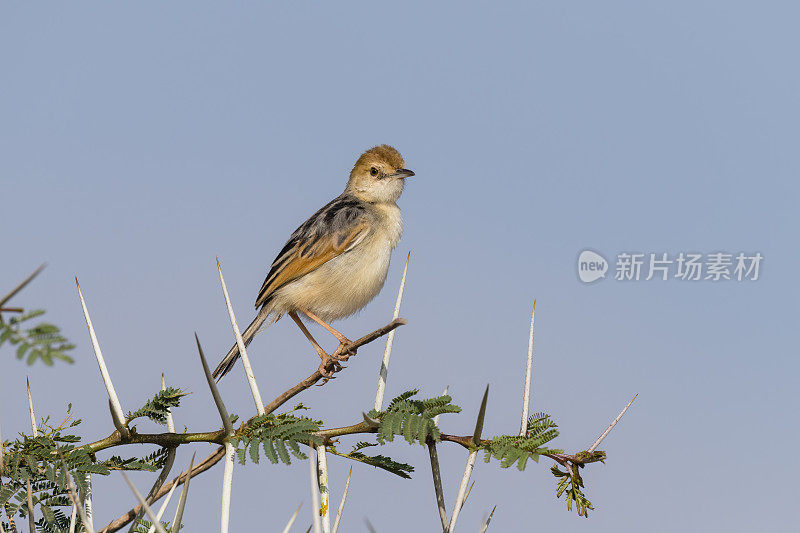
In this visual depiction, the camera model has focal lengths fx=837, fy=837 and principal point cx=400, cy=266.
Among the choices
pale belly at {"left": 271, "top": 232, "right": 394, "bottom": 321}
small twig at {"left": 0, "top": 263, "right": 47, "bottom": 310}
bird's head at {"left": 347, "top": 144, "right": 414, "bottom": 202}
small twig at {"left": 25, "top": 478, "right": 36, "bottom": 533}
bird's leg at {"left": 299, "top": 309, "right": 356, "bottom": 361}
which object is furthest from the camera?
bird's head at {"left": 347, "top": 144, "right": 414, "bottom": 202}

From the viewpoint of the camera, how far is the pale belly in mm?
7543

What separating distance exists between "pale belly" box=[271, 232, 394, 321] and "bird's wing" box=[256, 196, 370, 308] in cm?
6

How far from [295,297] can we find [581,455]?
15.5 ft

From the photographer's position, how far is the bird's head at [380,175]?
8812mm

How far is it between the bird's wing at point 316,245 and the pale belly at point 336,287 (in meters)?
0.06

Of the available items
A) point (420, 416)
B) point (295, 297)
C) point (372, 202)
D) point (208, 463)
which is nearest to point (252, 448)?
point (208, 463)

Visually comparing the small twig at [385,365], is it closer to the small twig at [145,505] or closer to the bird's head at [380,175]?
the small twig at [145,505]

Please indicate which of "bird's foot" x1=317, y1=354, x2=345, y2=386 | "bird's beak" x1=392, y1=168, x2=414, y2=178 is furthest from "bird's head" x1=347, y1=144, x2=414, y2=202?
"bird's foot" x1=317, y1=354, x2=345, y2=386

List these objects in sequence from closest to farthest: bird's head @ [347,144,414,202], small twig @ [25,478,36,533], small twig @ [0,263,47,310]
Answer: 1. small twig @ [0,263,47,310]
2. small twig @ [25,478,36,533]
3. bird's head @ [347,144,414,202]

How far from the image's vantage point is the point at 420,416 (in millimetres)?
3213

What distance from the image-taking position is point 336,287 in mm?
7555

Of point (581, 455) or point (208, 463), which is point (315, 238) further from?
point (581, 455)

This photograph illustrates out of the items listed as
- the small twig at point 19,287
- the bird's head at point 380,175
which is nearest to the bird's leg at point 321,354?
the bird's head at point 380,175

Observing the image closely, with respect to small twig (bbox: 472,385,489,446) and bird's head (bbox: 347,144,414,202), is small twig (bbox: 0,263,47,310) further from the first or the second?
bird's head (bbox: 347,144,414,202)
